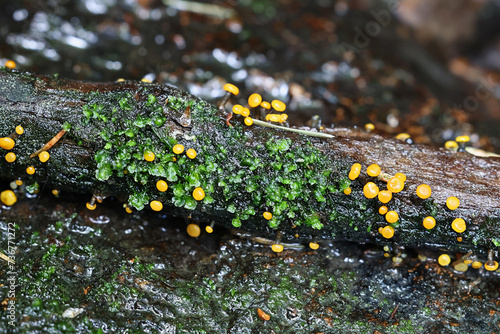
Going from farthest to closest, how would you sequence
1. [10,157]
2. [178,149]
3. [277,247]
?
[277,247]
[10,157]
[178,149]

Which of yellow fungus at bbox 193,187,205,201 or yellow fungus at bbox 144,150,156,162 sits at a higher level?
yellow fungus at bbox 144,150,156,162

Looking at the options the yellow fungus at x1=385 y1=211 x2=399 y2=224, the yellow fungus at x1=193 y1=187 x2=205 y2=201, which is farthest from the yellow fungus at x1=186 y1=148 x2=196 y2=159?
the yellow fungus at x1=385 y1=211 x2=399 y2=224

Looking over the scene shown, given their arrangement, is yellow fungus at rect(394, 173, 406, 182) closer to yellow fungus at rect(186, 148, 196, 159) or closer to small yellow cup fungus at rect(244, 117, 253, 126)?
small yellow cup fungus at rect(244, 117, 253, 126)

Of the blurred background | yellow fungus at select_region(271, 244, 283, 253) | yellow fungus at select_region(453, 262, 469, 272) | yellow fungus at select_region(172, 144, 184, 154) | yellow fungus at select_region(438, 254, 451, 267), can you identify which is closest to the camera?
yellow fungus at select_region(172, 144, 184, 154)

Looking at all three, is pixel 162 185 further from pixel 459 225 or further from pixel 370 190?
pixel 459 225

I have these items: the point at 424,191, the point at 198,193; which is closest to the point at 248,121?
the point at 198,193

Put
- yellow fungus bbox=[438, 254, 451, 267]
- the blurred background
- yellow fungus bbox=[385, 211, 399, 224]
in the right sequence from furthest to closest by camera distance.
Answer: the blurred background → yellow fungus bbox=[438, 254, 451, 267] → yellow fungus bbox=[385, 211, 399, 224]

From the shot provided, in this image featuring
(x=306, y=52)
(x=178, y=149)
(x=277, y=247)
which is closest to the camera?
(x=178, y=149)
